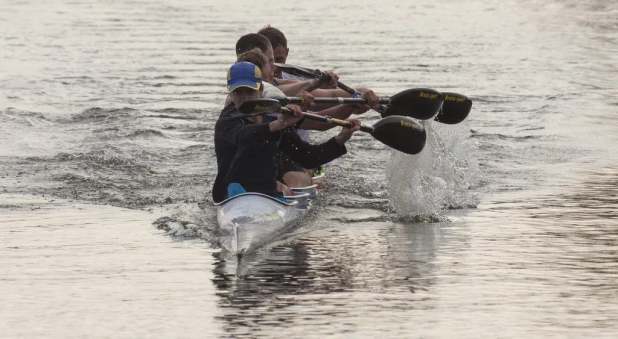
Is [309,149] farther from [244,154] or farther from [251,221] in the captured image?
[251,221]

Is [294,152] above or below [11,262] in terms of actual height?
above

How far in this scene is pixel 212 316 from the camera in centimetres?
764

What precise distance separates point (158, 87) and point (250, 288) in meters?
13.3

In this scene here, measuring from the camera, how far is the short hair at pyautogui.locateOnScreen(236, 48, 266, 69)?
10336mm

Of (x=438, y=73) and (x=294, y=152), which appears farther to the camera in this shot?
(x=438, y=73)

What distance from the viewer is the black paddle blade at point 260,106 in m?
9.51

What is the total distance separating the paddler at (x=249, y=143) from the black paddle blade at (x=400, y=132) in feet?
1.82

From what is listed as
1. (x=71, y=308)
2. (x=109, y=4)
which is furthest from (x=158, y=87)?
(x=109, y=4)

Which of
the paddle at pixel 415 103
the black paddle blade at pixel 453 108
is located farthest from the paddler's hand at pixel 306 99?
the black paddle blade at pixel 453 108

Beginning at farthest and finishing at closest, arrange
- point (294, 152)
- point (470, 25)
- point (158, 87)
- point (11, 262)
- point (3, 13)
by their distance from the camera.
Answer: point (3, 13) < point (470, 25) < point (158, 87) < point (294, 152) < point (11, 262)

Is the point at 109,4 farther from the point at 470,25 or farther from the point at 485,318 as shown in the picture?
the point at 485,318

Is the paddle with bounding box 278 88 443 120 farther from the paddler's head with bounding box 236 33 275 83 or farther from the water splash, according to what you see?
the paddler's head with bounding box 236 33 275 83

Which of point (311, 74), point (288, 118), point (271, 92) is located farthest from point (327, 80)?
point (288, 118)

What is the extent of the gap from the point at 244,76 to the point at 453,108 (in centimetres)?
351
